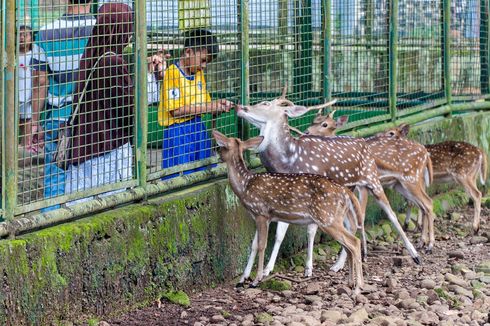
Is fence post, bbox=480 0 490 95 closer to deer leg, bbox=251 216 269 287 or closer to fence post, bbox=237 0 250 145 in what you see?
fence post, bbox=237 0 250 145

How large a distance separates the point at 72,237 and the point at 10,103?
3.06 feet

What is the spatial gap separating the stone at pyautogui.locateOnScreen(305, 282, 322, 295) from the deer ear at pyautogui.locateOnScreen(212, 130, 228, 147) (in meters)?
1.20

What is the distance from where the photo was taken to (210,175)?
8617mm

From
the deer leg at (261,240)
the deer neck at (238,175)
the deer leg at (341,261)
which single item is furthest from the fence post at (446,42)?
the deer leg at (261,240)

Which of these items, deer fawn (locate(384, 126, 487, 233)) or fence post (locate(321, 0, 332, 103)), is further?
deer fawn (locate(384, 126, 487, 233))

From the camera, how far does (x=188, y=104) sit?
8.34m

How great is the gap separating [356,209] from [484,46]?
5.56 meters

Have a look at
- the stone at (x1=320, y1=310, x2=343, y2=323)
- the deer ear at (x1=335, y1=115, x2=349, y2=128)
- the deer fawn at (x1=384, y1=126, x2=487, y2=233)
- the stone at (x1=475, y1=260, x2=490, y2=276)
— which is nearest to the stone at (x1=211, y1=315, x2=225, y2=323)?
the stone at (x1=320, y1=310, x2=343, y2=323)

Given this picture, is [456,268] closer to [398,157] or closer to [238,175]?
[398,157]

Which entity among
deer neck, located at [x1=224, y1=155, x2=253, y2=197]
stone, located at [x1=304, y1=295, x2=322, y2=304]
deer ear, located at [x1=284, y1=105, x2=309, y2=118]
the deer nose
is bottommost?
stone, located at [x1=304, y1=295, x2=322, y2=304]

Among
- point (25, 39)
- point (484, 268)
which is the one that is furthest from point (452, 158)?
point (25, 39)

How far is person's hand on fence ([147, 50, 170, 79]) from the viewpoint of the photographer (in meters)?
7.93

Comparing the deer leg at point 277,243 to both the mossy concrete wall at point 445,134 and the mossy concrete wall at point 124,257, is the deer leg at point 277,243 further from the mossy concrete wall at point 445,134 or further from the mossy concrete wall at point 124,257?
the mossy concrete wall at point 445,134

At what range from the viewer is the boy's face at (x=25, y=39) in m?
6.72
